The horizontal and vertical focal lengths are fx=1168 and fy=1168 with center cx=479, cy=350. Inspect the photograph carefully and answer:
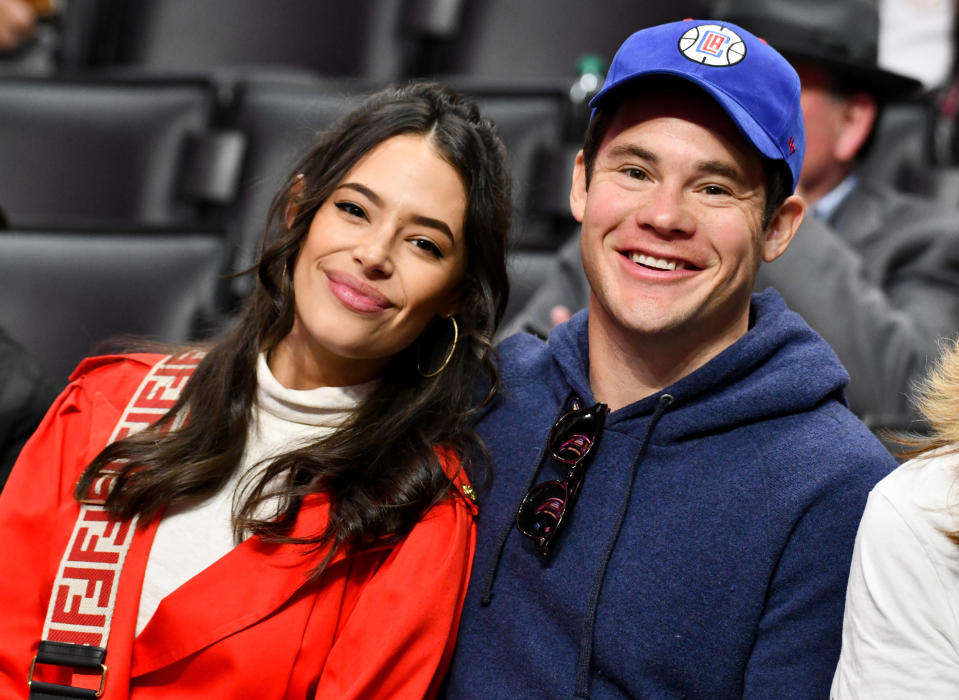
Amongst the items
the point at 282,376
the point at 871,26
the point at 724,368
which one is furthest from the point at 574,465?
the point at 871,26

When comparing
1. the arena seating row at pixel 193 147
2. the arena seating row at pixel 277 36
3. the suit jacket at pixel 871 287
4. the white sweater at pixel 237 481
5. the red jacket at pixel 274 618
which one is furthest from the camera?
the arena seating row at pixel 277 36

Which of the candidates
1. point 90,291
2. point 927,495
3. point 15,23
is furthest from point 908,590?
point 15,23

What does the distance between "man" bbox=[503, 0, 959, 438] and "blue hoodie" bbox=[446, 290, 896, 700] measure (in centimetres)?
63

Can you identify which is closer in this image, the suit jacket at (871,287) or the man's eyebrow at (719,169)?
the man's eyebrow at (719,169)

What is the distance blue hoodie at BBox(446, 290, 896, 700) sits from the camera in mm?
1226

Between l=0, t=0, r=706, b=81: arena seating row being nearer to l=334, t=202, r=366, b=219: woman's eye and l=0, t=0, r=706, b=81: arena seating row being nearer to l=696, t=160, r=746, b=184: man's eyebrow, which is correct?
l=334, t=202, r=366, b=219: woman's eye

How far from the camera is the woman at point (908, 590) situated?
1.08 metres

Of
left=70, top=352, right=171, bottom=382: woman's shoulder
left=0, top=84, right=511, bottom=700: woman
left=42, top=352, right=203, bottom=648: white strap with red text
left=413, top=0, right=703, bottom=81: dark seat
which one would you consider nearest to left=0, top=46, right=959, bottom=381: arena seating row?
left=413, top=0, right=703, bottom=81: dark seat

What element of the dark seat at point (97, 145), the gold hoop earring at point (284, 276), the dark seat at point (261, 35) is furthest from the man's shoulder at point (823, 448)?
the dark seat at point (261, 35)

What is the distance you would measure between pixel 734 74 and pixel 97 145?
1.77 m

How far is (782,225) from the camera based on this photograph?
142cm

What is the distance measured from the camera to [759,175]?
1371 mm

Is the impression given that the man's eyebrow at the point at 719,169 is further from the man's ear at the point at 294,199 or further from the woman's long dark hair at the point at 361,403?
the man's ear at the point at 294,199

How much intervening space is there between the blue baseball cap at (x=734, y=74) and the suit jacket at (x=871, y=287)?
1.83 ft
